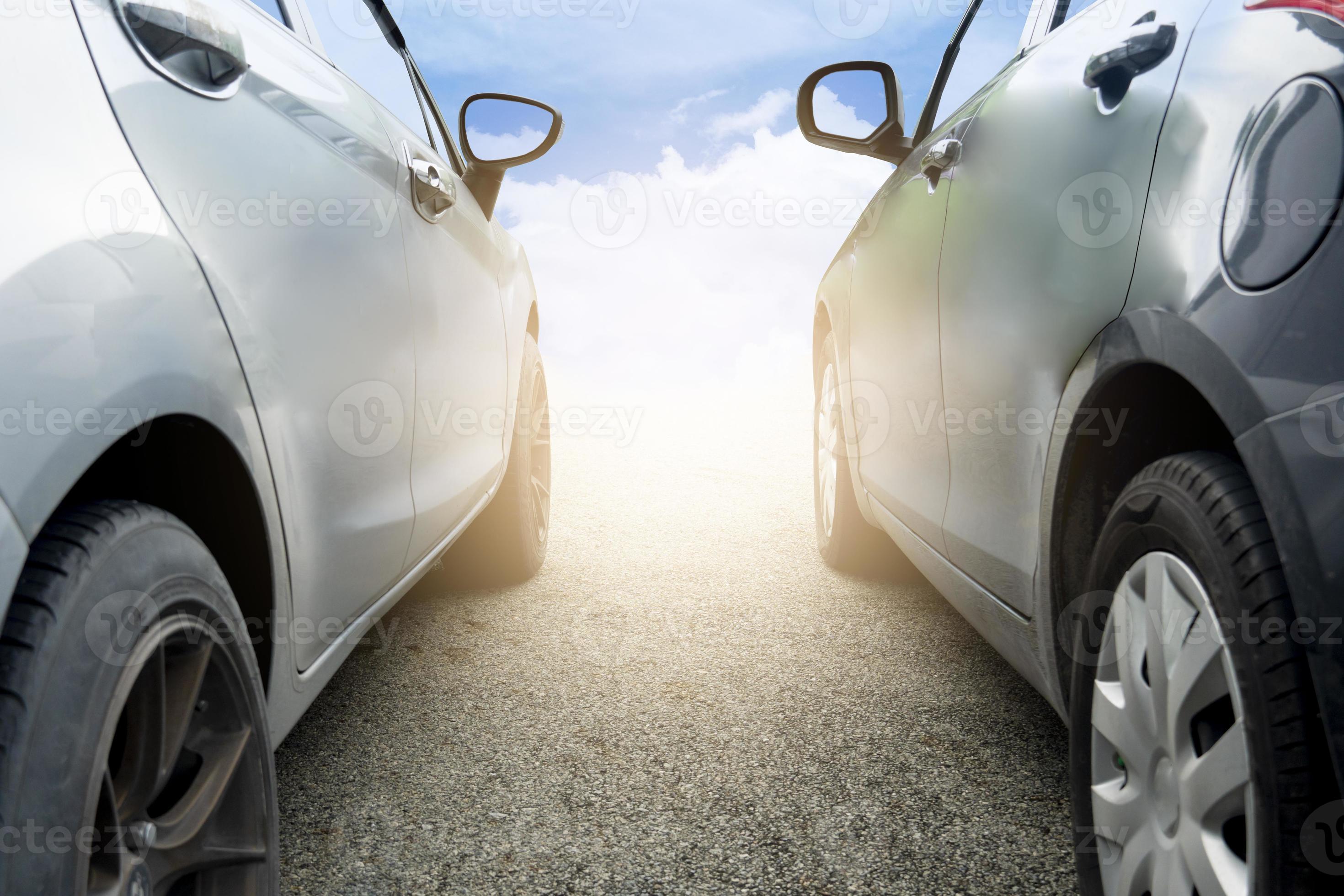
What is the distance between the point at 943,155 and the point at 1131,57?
2.73 feet

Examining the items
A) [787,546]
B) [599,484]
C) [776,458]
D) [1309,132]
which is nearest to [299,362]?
[1309,132]

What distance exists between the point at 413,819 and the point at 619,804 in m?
0.42

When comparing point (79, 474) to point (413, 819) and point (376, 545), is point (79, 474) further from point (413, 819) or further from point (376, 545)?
point (413, 819)

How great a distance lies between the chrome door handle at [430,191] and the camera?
7.12 ft

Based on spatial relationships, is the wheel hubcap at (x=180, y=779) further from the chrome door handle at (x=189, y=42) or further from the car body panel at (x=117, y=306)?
the chrome door handle at (x=189, y=42)

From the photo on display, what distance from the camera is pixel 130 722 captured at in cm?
101

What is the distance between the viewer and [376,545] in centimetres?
178
